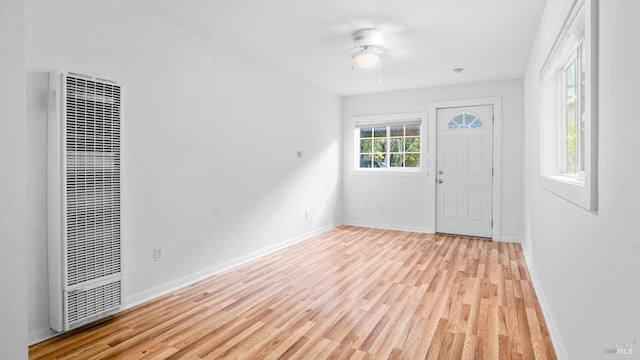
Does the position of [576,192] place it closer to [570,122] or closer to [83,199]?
[570,122]


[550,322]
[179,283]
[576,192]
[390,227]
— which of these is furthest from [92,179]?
[390,227]

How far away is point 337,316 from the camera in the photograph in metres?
2.63

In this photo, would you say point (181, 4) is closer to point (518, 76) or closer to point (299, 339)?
point (299, 339)

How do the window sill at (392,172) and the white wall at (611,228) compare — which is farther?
the window sill at (392,172)

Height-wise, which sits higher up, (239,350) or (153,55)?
(153,55)

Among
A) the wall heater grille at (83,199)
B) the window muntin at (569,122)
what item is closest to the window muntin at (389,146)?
the window muntin at (569,122)

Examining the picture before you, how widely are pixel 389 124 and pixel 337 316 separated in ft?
13.9

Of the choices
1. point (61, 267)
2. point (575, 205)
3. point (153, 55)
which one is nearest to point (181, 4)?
point (153, 55)

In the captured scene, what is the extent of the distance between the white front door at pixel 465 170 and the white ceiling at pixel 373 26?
3.03ft

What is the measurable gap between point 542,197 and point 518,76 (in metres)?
2.92

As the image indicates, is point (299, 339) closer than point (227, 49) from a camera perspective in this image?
Yes

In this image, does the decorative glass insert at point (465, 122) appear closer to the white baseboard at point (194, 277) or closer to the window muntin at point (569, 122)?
the window muntin at point (569, 122)

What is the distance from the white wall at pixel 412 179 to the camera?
16.9 feet

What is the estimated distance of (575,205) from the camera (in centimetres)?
174
